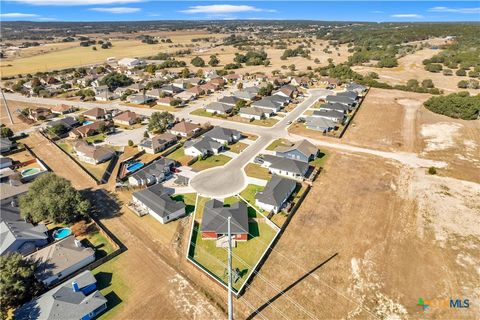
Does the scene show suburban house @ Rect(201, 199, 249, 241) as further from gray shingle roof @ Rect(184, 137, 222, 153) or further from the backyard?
gray shingle roof @ Rect(184, 137, 222, 153)

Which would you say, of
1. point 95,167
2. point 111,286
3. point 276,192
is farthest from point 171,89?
point 111,286

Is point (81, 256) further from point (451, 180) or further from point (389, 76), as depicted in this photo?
point (389, 76)

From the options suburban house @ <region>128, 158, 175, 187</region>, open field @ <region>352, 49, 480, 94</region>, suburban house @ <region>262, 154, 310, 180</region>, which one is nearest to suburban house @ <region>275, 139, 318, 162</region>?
suburban house @ <region>262, 154, 310, 180</region>

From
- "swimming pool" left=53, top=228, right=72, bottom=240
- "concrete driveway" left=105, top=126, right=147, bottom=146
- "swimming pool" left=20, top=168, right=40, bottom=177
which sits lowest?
"swimming pool" left=53, top=228, right=72, bottom=240

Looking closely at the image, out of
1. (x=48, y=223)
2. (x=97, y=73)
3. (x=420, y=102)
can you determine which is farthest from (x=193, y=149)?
(x=97, y=73)

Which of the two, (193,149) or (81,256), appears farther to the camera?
(193,149)

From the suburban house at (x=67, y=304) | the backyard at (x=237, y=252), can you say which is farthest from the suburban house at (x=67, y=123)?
the suburban house at (x=67, y=304)

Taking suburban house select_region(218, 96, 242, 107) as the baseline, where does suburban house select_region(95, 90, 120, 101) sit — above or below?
below
